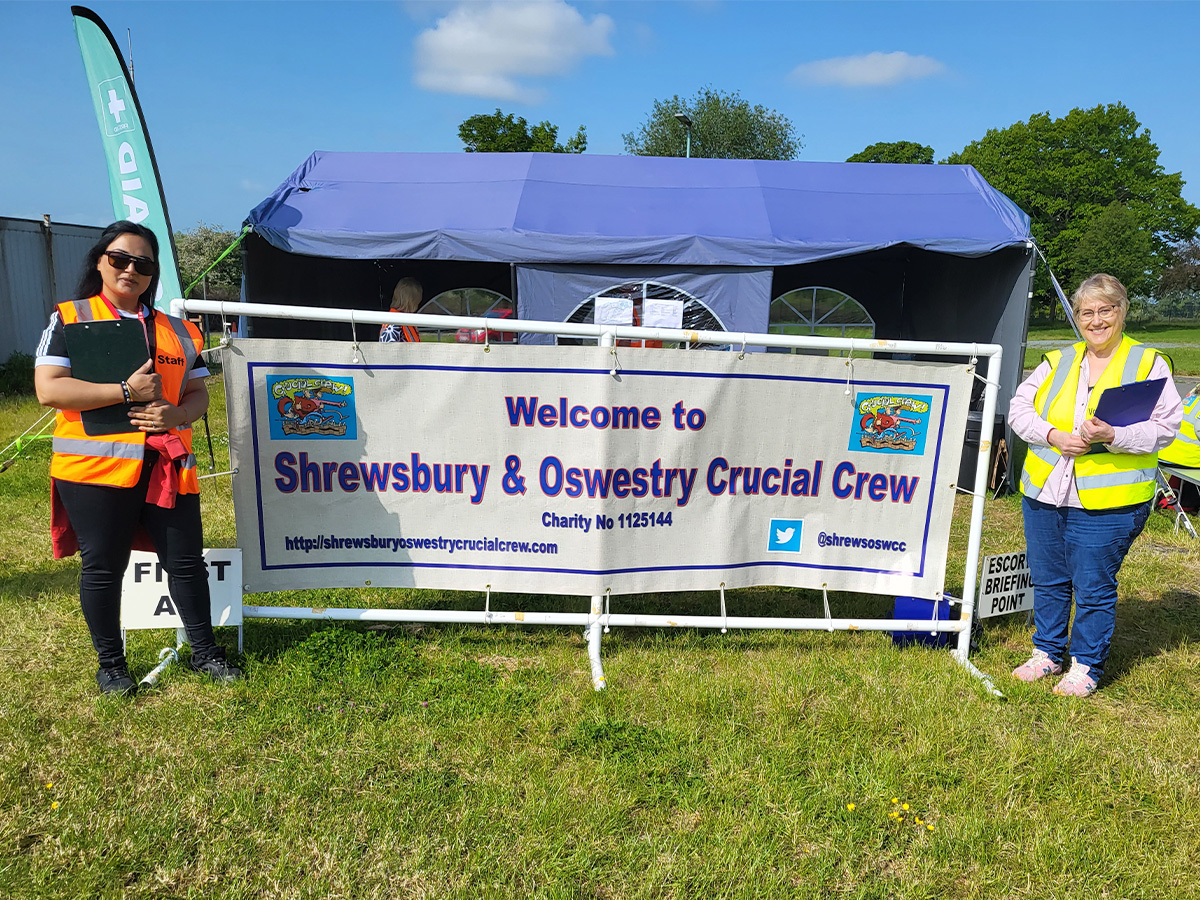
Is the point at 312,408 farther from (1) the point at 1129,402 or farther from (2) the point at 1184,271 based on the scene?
(2) the point at 1184,271

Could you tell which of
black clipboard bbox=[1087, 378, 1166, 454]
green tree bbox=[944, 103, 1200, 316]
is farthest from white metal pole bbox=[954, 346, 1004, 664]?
green tree bbox=[944, 103, 1200, 316]

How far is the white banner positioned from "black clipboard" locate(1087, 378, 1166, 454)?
0.58 meters

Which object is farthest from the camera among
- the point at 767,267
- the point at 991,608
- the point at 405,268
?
the point at 405,268

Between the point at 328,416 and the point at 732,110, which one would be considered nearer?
the point at 328,416

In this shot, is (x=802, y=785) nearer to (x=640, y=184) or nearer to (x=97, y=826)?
(x=97, y=826)

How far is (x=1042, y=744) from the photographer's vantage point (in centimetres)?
298

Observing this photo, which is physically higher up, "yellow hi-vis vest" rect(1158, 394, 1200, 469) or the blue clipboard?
the blue clipboard

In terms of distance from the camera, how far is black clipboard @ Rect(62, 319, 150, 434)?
2.65 m

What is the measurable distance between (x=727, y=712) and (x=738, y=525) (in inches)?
34.2

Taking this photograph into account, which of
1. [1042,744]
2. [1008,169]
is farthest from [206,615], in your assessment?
[1008,169]

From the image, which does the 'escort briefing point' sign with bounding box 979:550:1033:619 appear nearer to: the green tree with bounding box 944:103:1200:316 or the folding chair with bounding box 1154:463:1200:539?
the folding chair with bounding box 1154:463:1200:539

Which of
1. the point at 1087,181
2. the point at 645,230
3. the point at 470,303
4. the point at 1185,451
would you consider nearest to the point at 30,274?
the point at 470,303

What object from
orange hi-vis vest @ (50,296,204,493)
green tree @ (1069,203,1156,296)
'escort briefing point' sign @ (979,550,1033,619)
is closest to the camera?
orange hi-vis vest @ (50,296,204,493)

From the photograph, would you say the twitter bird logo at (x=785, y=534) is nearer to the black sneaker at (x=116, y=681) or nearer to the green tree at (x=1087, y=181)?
the black sneaker at (x=116, y=681)
